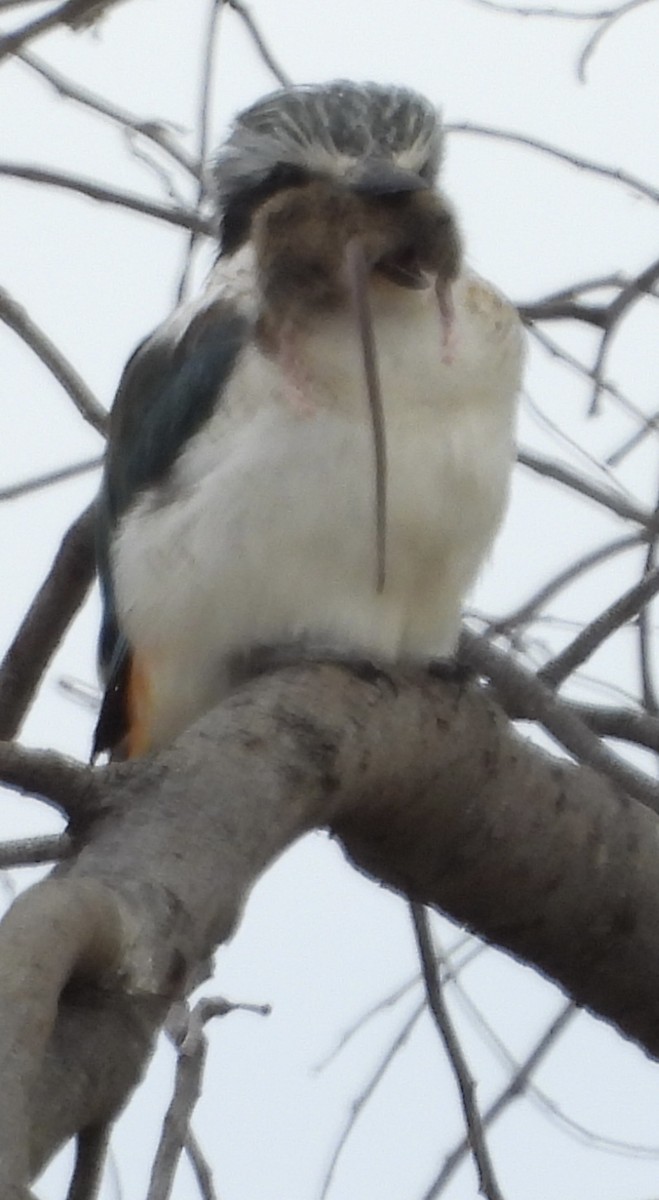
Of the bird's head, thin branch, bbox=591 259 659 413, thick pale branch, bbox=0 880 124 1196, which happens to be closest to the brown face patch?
the bird's head

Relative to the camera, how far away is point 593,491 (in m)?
1.60

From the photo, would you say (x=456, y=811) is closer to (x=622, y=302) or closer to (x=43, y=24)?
(x=622, y=302)

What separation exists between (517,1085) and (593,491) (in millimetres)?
563

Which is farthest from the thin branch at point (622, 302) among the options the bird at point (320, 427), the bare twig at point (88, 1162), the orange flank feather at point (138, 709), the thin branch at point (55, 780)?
the bare twig at point (88, 1162)

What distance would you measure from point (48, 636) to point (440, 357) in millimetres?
469

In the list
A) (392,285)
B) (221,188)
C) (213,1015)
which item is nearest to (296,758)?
(213,1015)

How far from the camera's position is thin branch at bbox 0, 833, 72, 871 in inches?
46.6

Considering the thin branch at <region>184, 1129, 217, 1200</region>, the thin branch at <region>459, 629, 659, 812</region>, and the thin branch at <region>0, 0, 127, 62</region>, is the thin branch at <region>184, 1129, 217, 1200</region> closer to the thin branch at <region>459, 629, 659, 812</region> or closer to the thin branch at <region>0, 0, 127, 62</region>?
the thin branch at <region>459, 629, 659, 812</region>

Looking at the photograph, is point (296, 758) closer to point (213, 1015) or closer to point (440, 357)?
point (213, 1015)

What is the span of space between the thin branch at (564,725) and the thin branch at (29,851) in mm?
360

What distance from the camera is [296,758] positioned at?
3.57 ft

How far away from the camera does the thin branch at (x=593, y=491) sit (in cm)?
157

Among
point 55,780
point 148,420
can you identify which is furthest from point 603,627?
point 55,780

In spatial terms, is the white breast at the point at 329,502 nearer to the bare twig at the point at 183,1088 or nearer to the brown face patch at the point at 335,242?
the brown face patch at the point at 335,242
